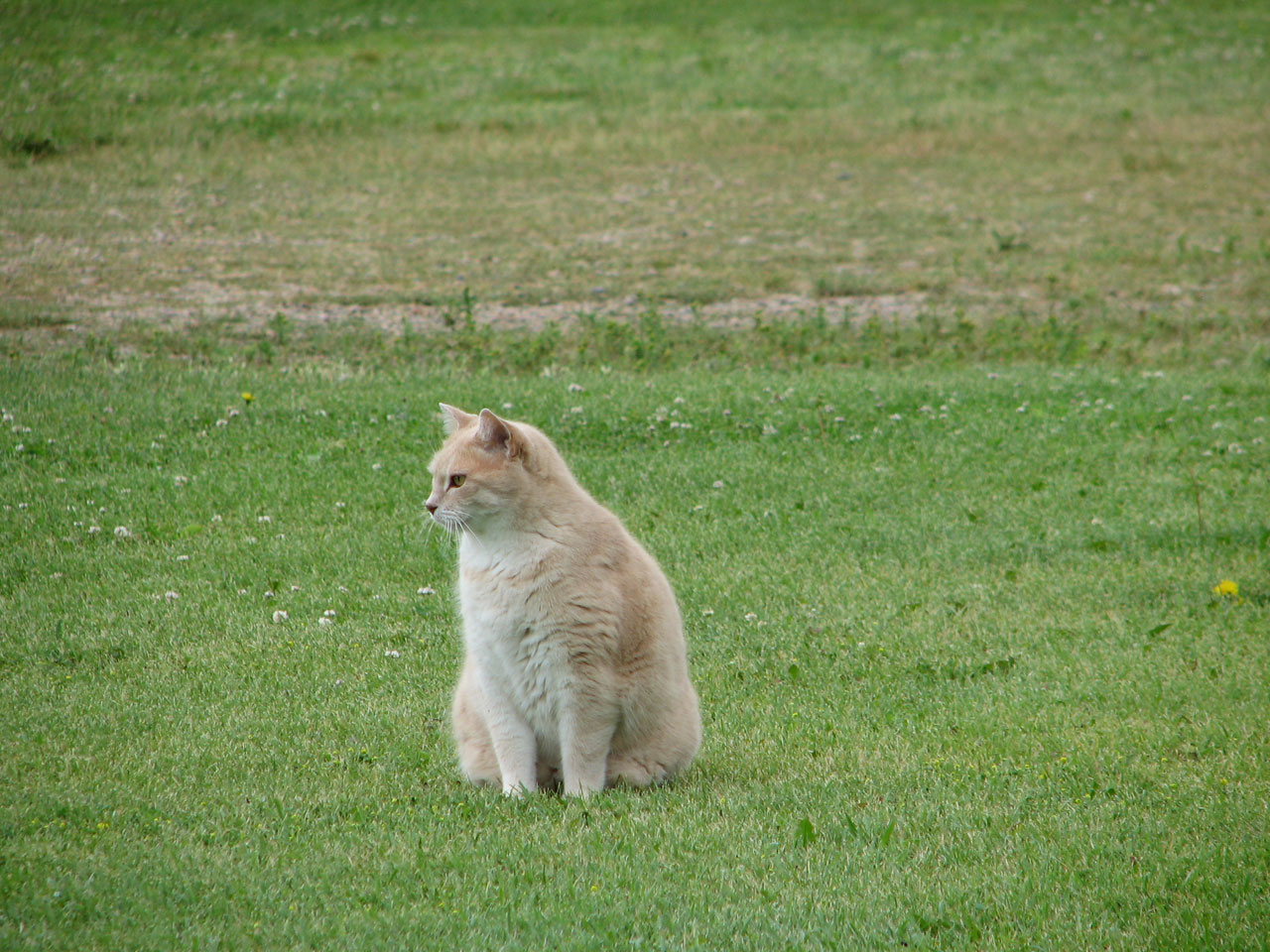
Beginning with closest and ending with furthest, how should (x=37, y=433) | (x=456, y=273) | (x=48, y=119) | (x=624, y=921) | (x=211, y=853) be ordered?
1. (x=624, y=921)
2. (x=211, y=853)
3. (x=37, y=433)
4. (x=456, y=273)
5. (x=48, y=119)

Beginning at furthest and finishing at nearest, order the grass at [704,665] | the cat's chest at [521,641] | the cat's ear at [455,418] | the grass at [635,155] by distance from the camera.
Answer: the grass at [635,155] → the cat's ear at [455,418] → the cat's chest at [521,641] → the grass at [704,665]

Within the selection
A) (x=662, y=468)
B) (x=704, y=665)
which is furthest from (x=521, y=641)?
(x=662, y=468)

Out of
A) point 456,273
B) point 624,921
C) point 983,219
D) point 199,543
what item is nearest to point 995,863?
point 624,921

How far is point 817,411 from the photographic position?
401 inches

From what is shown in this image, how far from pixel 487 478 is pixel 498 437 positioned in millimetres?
171

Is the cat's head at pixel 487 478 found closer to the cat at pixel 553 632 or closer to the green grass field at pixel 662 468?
the cat at pixel 553 632

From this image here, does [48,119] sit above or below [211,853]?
above

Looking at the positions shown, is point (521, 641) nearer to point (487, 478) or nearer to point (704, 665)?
point (487, 478)

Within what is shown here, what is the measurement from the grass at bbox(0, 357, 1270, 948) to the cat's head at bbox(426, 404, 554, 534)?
1.08 metres

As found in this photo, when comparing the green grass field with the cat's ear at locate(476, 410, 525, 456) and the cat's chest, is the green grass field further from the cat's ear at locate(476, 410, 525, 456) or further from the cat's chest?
the cat's ear at locate(476, 410, 525, 456)

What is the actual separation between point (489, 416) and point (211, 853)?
1.84 m

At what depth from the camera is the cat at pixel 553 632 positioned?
15.5 feet

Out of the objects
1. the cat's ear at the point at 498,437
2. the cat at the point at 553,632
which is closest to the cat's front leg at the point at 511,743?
the cat at the point at 553,632

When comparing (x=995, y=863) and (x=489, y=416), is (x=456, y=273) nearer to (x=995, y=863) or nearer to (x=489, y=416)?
(x=489, y=416)
